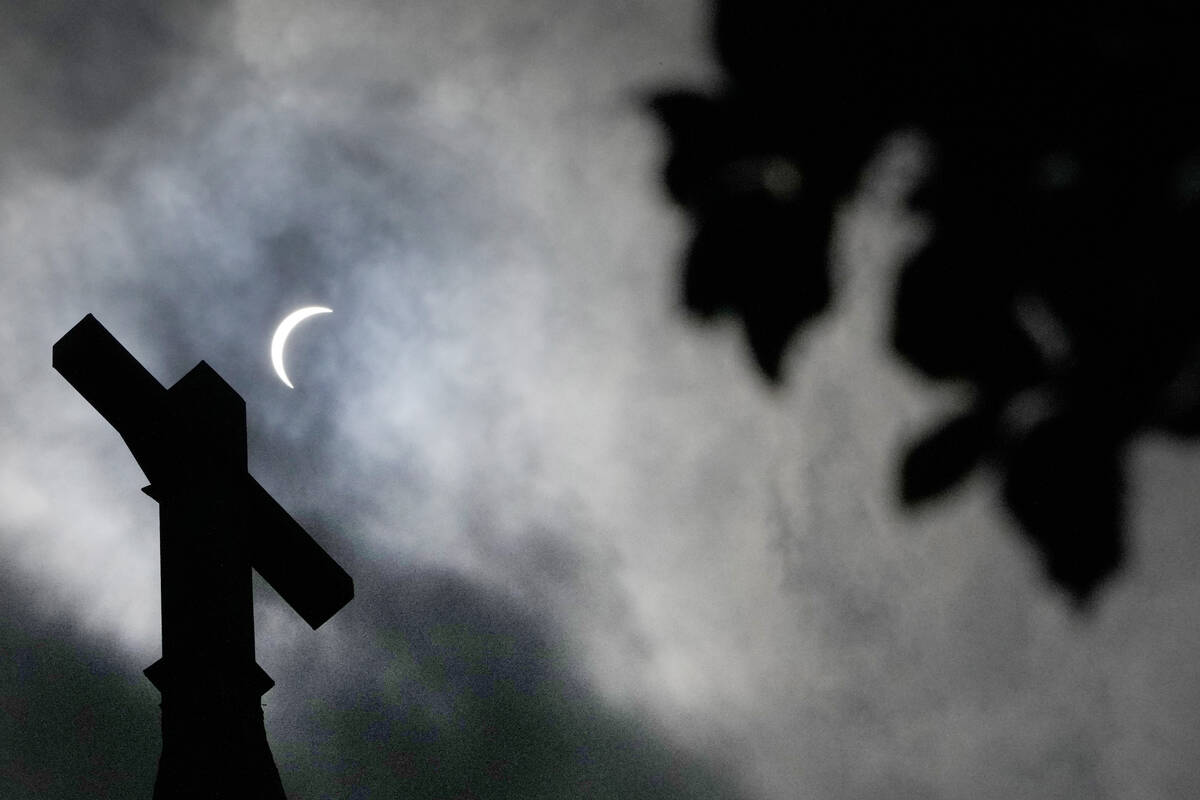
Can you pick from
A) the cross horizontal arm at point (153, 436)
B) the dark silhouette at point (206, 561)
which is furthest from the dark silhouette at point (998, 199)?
the cross horizontal arm at point (153, 436)

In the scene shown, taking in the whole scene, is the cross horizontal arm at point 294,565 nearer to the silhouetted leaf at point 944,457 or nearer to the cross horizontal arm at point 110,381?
the cross horizontal arm at point 110,381

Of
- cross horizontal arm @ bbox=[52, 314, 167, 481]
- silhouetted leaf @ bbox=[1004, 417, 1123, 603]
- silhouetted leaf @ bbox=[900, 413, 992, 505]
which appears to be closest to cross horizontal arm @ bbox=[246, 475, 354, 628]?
cross horizontal arm @ bbox=[52, 314, 167, 481]

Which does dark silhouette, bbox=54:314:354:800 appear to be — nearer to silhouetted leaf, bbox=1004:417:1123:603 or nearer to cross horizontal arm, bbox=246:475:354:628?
cross horizontal arm, bbox=246:475:354:628

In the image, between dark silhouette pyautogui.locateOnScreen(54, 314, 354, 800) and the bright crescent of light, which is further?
the bright crescent of light

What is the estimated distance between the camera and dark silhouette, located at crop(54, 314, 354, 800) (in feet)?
8.36

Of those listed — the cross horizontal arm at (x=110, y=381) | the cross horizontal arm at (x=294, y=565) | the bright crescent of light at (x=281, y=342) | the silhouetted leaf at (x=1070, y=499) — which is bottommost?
the silhouetted leaf at (x=1070, y=499)

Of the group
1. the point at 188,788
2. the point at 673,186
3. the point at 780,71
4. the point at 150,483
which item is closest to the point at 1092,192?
the point at 780,71

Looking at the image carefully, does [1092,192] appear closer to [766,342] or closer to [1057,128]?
[1057,128]

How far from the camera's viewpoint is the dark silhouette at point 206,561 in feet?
8.36

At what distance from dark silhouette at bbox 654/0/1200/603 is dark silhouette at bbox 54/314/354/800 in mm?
1971

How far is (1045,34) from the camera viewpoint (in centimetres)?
156

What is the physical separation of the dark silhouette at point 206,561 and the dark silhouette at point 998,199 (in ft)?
6.47

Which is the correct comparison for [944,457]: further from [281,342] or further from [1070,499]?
[281,342]

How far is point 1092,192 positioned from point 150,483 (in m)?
2.93
